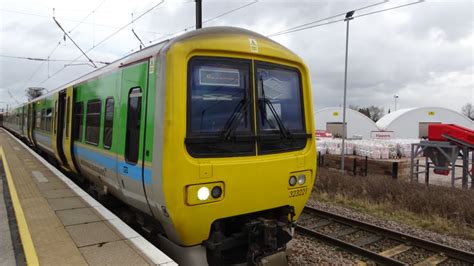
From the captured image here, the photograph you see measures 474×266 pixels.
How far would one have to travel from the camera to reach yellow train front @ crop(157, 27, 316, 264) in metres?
A: 3.80

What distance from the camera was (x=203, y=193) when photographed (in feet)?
12.8

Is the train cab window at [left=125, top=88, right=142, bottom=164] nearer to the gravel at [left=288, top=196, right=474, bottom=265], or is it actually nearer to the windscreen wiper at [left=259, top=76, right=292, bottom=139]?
the windscreen wiper at [left=259, top=76, right=292, bottom=139]

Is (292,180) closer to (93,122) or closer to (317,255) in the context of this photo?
(317,255)

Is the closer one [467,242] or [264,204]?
[264,204]

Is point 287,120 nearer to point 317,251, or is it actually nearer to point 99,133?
point 317,251

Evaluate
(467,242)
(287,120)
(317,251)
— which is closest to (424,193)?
(467,242)

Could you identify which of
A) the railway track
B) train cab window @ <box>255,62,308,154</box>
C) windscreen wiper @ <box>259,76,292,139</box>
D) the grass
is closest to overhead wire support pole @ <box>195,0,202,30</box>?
the grass

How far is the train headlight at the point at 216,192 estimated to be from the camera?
13.0ft

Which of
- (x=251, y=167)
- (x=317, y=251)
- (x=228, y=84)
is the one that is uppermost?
(x=228, y=84)

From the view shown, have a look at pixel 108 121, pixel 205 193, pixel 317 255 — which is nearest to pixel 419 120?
pixel 317 255

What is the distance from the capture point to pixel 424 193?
9953mm

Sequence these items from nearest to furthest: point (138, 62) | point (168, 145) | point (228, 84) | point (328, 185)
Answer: point (168, 145), point (228, 84), point (138, 62), point (328, 185)

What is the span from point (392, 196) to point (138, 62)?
8575mm

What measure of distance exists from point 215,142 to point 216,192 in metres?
0.55
